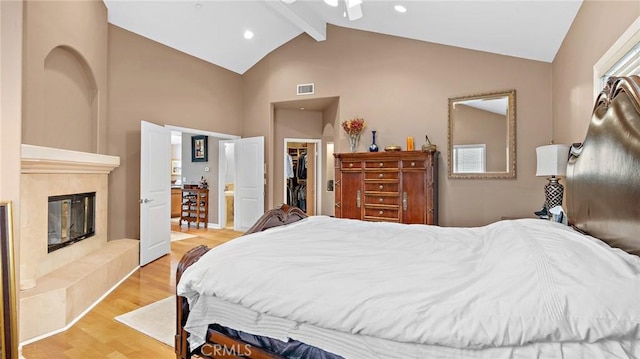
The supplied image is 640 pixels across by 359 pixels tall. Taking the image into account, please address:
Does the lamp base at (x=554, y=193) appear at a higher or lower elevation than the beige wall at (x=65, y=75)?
lower

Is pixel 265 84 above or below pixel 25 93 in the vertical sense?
above

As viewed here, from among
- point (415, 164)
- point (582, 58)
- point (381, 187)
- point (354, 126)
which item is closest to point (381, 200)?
point (381, 187)

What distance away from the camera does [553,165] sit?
261 cm

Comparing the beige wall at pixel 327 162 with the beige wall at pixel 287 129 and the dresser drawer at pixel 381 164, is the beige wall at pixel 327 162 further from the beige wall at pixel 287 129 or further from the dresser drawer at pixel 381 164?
the dresser drawer at pixel 381 164

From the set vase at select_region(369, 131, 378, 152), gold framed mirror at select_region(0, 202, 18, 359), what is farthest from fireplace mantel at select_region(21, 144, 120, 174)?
vase at select_region(369, 131, 378, 152)

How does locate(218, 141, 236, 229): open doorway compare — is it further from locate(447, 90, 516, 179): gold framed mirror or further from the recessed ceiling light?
locate(447, 90, 516, 179): gold framed mirror

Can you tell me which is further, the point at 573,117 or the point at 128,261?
the point at 128,261

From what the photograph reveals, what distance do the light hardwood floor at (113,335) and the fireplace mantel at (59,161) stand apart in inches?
50.8

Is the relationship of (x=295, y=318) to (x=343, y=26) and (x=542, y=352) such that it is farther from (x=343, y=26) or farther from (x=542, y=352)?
(x=343, y=26)

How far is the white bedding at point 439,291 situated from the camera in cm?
88

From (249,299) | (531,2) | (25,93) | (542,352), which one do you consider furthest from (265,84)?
(542,352)

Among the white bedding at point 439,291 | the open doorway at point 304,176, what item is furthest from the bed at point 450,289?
the open doorway at point 304,176

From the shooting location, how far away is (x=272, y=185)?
6.11 metres

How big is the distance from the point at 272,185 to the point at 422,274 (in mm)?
5069
